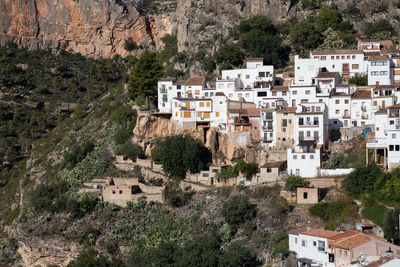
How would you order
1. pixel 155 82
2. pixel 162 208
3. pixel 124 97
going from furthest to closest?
pixel 124 97, pixel 155 82, pixel 162 208

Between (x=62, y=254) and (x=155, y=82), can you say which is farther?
(x=155, y=82)

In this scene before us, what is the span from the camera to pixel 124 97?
3297 inches

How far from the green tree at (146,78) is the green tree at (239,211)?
16801 millimetres

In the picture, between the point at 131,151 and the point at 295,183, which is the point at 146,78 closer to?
the point at 131,151

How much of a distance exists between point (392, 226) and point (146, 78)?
93.8 feet

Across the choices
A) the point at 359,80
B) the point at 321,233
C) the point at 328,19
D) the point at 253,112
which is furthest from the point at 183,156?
the point at 328,19

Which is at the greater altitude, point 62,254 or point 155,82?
point 155,82

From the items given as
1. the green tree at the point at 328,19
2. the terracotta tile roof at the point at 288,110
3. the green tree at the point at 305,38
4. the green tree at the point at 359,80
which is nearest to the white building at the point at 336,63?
the green tree at the point at 359,80

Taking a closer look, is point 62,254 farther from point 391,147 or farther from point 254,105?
point 391,147

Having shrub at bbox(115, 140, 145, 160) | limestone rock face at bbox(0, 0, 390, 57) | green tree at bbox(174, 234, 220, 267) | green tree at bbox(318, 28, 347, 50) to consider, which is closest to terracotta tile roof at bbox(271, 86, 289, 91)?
green tree at bbox(318, 28, 347, 50)

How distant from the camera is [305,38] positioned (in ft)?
249

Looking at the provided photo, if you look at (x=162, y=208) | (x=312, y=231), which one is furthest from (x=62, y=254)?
(x=312, y=231)

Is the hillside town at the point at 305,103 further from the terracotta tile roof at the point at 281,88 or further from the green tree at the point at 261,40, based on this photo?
the green tree at the point at 261,40

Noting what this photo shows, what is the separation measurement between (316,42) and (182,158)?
60.7 feet
